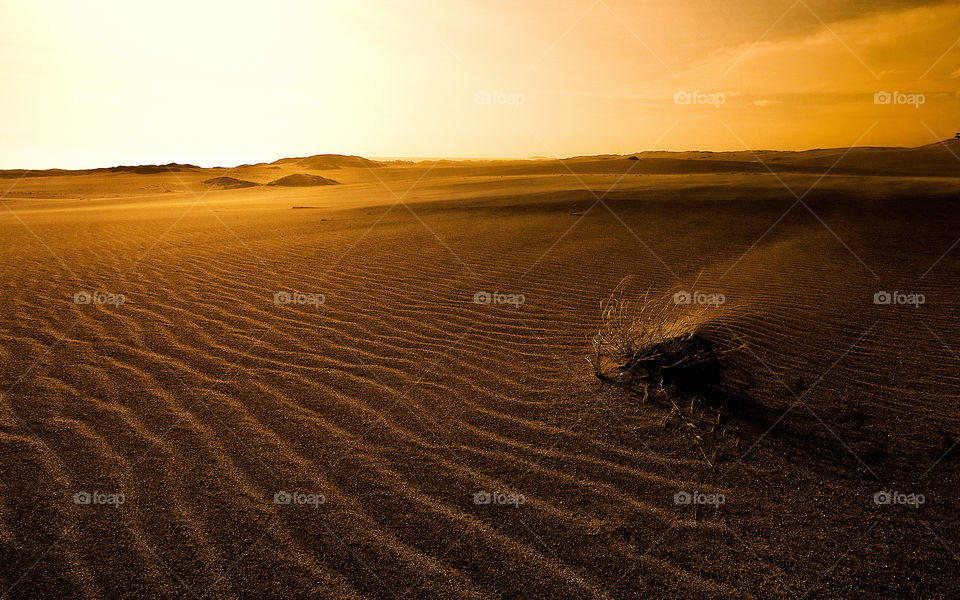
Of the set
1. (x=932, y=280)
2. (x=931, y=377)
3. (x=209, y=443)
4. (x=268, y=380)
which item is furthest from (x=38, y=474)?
(x=932, y=280)

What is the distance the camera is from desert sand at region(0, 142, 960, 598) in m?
2.20

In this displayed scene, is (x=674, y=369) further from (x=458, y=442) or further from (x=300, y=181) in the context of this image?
(x=300, y=181)

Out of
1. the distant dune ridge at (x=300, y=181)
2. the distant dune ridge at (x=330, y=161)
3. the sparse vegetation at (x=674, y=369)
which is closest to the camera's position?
the sparse vegetation at (x=674, y=369)

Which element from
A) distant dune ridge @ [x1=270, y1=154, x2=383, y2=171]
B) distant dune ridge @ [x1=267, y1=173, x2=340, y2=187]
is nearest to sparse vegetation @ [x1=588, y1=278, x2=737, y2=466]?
distant dune ridge @ [x1=267, y1=173, x2=340, y2=187]

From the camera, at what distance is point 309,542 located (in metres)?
2.36

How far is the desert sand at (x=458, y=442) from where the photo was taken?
2201 mm

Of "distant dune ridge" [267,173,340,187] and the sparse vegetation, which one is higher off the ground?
"distant dune ridge" [267,173,340,187]

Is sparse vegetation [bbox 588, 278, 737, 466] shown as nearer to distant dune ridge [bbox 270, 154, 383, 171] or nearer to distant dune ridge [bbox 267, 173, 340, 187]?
distant dune ridge [bbox 267, 173, 340, 187]

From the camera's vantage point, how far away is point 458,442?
311 centimetres

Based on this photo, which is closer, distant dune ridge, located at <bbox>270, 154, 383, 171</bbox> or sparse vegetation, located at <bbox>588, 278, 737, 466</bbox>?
sparse vegetation, located at <bbox>588, 278, 737, 466</bbox>

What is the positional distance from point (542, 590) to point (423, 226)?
33.5 ft

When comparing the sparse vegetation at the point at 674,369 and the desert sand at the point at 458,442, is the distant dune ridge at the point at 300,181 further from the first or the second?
the sparse vegetation at the point at 674,369

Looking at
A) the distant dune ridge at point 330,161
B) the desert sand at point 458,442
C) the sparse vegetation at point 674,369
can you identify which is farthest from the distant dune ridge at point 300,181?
the distant dune ridge at point 330,161

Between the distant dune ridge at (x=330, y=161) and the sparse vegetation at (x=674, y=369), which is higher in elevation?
the distant dune ridge at (x=330, y=161)
